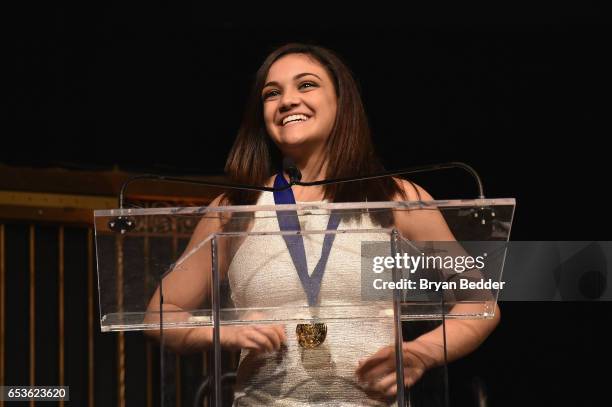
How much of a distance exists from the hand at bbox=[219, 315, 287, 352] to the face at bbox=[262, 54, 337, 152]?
23.8 inches

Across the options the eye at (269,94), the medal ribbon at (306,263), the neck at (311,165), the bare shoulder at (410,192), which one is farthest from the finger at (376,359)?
the eye at (269,94)

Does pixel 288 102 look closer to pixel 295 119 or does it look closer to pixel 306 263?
pixel 295 119

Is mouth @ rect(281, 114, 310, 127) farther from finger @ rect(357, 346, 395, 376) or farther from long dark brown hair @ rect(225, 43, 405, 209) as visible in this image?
finger @ rect(357, 346, 395, 376)

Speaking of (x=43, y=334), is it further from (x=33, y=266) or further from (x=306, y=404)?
(x=306, y=404)

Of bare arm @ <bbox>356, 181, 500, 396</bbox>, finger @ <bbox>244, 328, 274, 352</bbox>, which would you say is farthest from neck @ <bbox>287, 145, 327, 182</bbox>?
finger @ <bbox>244, 328, 274, 352</bbox>

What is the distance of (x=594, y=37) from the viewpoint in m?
3.39

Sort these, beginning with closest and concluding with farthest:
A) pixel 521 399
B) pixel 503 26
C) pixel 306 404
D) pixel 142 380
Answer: pixel 306 404
pixel 142 380
pixel 521 399
pixel 503 26

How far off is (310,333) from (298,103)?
669 millimetres

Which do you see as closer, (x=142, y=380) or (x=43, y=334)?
(x=142, y=380)

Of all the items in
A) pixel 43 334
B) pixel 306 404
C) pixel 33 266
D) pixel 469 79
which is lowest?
pixel 306 404

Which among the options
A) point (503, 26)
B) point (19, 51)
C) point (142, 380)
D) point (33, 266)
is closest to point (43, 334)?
point (33, 266)

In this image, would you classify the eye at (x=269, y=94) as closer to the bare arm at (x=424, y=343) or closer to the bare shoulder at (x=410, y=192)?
the bare shoulder at (x=410, y=192)

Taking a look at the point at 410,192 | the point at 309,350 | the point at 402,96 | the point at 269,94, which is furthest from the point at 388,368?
the point at 402,96

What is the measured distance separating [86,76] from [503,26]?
1.30 meters
